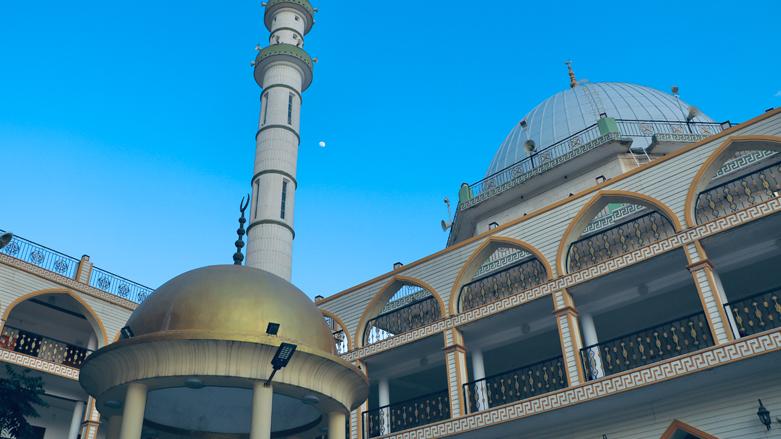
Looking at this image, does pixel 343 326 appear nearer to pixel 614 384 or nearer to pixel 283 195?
pixel 283 195

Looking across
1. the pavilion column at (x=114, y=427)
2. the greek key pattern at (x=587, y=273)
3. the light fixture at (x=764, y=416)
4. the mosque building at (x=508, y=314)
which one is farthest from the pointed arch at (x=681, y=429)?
the pavilion column at (x=114, y=427)

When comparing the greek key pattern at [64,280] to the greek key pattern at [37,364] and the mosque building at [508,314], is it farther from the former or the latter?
the greek key pattern at [37,364]

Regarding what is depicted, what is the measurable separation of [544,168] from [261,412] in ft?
52.3

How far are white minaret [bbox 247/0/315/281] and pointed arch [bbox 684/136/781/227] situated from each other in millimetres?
13524

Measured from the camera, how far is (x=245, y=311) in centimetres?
858

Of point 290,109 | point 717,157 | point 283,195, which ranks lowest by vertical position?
point 717,157

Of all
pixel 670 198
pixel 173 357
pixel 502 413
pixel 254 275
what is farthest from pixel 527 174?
pixel 173 357

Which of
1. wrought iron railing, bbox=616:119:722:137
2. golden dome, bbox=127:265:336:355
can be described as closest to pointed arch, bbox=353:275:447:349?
golden dome, bbox=127:265:336:355

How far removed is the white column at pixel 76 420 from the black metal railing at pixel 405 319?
9.29 metres

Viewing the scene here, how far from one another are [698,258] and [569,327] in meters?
3.12

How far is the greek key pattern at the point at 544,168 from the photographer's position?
803 inches

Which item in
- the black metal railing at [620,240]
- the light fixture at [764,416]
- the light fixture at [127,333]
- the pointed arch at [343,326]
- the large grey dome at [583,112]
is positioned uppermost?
the large grey dome at [583,112]

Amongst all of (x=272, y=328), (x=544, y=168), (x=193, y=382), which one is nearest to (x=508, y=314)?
(x=544, y=168)

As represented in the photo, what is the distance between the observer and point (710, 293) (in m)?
12.3
